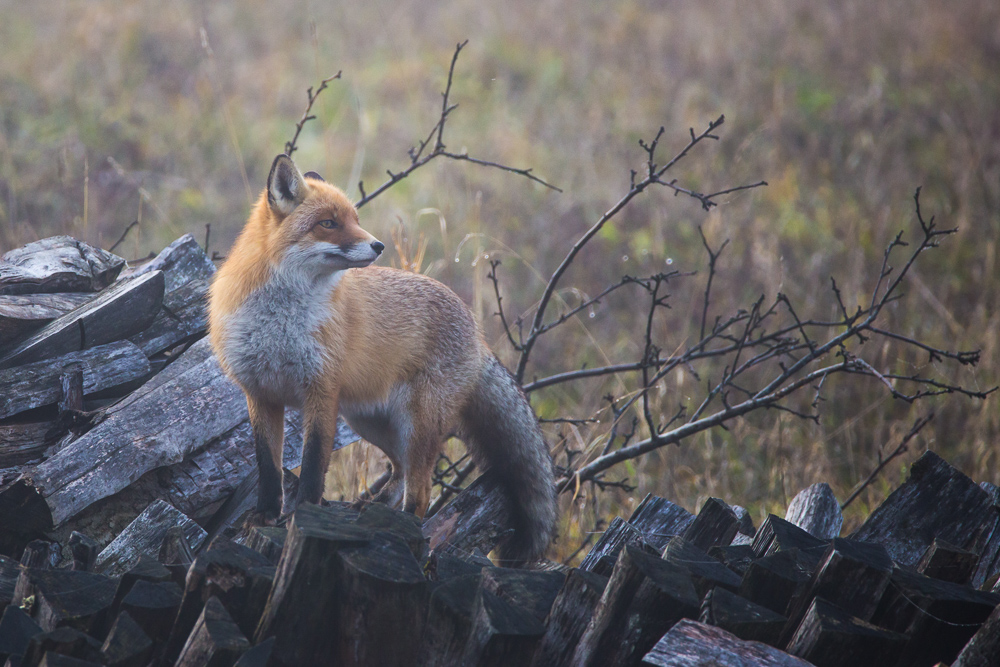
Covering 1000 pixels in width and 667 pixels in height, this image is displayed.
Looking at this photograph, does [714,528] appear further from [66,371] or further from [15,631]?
[66,371]

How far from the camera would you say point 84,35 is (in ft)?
36.0

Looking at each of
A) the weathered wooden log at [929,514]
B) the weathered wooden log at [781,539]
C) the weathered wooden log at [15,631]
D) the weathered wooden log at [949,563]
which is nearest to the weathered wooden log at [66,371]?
the weathered wooden log at [15,631]

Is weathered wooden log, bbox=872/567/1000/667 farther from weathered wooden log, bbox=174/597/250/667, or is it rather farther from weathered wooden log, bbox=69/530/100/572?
weathered wooden log, bbox=69/530/100/572

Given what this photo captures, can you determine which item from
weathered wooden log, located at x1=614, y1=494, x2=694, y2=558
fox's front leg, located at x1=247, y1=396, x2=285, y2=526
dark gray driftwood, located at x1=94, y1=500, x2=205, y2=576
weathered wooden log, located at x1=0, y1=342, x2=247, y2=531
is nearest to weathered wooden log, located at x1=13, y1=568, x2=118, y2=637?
dark gray driftwood, located at x1=94, y1=500, x2=205, y2=576

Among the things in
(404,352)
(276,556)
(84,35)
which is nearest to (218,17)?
(84,35)

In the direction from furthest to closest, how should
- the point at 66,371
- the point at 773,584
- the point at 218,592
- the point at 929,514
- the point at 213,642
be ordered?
1. the point at 66,371
2. the point at 929,514
3. the point at 773,584
4. the point at 218,592
5. the point at 213,642

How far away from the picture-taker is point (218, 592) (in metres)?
1.88

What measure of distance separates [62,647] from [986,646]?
213 cm

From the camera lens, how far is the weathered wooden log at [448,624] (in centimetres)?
183

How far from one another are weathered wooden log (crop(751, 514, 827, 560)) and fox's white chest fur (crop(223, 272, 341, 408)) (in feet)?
6.30

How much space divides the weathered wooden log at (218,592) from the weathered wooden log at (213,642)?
0.37ft

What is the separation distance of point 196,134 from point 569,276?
528cm

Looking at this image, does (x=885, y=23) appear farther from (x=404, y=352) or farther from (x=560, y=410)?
(x=404, y=352)

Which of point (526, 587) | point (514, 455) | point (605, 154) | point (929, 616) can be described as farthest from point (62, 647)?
point (605, 154)
